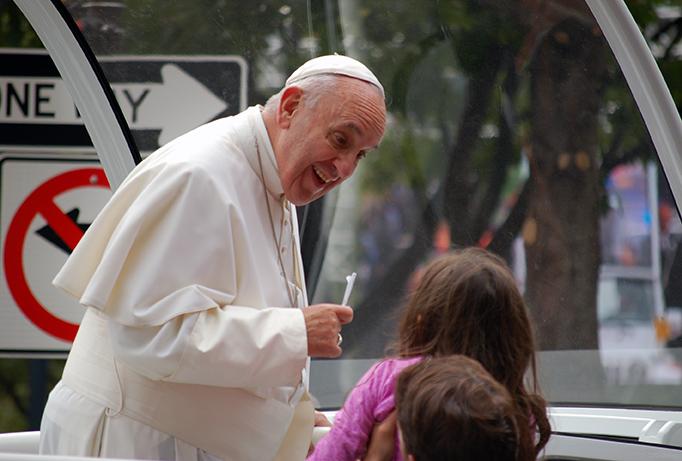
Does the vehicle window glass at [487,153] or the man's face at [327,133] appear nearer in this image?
the man's face at [327,133]

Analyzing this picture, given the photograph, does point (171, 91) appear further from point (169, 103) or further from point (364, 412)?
point (364, 412)

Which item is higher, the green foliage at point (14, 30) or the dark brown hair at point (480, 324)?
the green foliage at point (14, 30)

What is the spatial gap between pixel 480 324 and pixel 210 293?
0.66 m

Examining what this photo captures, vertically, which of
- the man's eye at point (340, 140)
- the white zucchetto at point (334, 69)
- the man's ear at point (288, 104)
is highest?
the white zucchetto at point (334, 69)

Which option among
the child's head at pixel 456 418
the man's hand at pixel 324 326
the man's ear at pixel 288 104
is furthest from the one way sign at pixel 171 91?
the child's head at pixel 456 418

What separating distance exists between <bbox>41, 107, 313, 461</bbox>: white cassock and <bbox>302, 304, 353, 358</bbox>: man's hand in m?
0.03

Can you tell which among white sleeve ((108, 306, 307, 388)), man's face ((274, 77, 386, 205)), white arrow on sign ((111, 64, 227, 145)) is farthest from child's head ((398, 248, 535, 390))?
white arrow on sign ((111, 64, 227, 145))

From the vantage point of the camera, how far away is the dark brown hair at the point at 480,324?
316cm

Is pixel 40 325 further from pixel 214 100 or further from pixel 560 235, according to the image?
pixel 560 235

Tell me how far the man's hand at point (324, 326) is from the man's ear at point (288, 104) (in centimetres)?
49

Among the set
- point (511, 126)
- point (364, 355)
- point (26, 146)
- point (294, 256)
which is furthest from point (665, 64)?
point (294, 256)

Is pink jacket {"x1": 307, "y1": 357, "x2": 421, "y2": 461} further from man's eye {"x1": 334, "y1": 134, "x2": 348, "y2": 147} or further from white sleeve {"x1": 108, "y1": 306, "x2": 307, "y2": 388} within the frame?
man's eye {"x1": 334, "y1": 134, "x2": 348, "y2": 147}

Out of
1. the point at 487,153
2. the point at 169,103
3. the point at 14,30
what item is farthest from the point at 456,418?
the point at 14,30

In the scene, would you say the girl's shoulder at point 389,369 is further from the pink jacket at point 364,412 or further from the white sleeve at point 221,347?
the white sleeve at point 221,347
